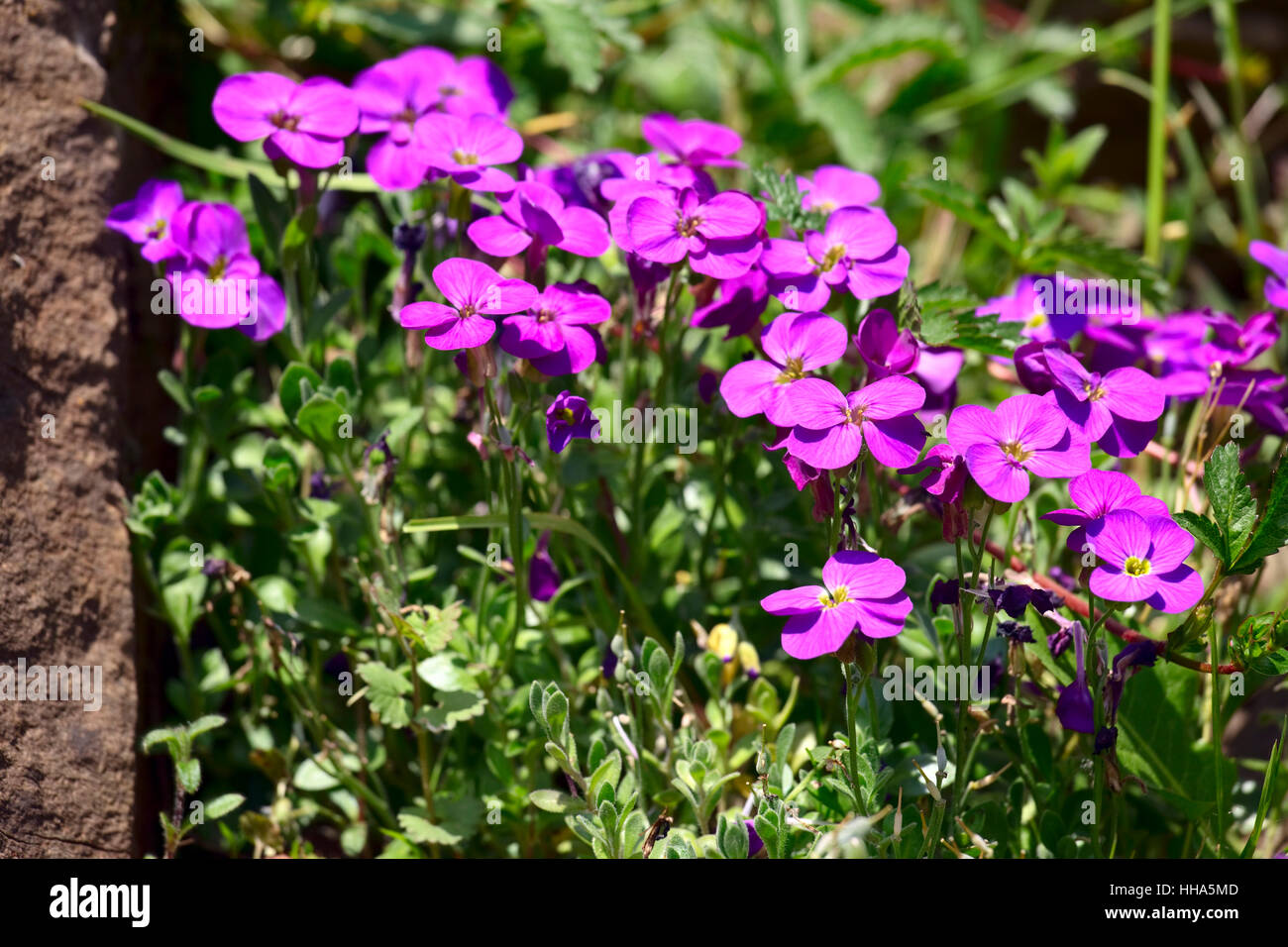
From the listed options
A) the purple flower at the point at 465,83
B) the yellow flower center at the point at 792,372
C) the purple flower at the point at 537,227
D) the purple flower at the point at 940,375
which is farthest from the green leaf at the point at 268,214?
the purple flower at the point at 940,375

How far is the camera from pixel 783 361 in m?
1.77

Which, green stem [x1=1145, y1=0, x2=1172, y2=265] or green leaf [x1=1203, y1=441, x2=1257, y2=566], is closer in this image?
green leaf [x1=1203, y1=441, x2=1257, y2=566]

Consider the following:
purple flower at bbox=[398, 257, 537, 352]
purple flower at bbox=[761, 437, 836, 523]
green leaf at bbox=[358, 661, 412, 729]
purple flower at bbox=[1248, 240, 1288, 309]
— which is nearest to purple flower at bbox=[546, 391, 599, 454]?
purple flower at bbox=[398, 257, 537, 352]

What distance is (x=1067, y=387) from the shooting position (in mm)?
1710

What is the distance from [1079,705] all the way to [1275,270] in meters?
0.97

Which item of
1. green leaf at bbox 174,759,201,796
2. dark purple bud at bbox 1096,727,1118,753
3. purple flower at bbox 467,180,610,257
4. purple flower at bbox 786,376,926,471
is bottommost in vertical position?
green leaf at bbox 174,759,201,796

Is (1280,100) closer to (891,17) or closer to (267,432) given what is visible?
(891,17)

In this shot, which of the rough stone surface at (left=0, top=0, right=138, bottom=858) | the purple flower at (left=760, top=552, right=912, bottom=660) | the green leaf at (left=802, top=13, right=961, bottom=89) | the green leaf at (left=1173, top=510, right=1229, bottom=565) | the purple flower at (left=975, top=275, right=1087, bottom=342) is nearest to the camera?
the purple flower at (left=760, top=552, right=912, bottom=660)

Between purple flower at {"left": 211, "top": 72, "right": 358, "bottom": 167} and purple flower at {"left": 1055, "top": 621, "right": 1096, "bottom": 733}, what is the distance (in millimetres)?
1482

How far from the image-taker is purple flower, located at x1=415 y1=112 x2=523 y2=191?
1974 mm

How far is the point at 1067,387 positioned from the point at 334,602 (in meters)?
1.42

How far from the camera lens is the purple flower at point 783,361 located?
1732 mm

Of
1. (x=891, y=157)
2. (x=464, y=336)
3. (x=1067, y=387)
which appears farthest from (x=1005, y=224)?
(x=464, y=336)

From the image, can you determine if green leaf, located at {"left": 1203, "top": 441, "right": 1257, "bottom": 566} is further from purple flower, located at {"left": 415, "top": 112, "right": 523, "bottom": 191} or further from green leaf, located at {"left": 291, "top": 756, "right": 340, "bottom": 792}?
green leaf, located at {"left": 291, "top": 756, "right": 340, "bottom": 792}
